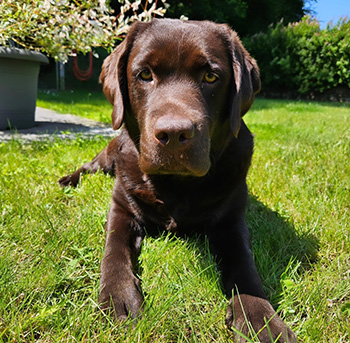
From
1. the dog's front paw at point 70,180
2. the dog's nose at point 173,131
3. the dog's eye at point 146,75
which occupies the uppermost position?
the dog's eye at point 146,75

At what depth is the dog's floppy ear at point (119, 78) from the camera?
198cm

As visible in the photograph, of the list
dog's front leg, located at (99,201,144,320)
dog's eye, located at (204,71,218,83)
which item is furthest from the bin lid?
dog's eye, located at (204,71,218,83)

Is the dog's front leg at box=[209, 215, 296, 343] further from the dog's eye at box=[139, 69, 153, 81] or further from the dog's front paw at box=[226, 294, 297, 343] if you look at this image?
the dog's eye at box=[139, 69, 153, 81]

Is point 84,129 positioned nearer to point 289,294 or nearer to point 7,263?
point 7,263

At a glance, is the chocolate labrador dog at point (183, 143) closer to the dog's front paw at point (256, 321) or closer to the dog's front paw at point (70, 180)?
the dog's front paw at point (256, 321)

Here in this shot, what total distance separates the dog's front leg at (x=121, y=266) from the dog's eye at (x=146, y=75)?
727mm

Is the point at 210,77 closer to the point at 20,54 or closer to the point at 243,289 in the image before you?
the point at 243,289

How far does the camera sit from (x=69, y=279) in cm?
148

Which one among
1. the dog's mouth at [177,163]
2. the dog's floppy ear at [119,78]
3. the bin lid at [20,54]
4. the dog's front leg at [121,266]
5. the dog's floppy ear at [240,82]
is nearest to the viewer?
the dog's front leg at [121,266]

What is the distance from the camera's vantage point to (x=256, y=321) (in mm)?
1292

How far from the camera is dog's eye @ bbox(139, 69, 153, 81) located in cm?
188

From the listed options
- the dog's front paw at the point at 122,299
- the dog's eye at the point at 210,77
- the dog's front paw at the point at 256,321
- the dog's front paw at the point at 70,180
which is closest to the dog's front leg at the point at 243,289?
the dog's front paw at the point at 256,321

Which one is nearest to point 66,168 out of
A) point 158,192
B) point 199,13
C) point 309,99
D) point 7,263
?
point 158,192

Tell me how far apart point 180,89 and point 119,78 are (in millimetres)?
455
